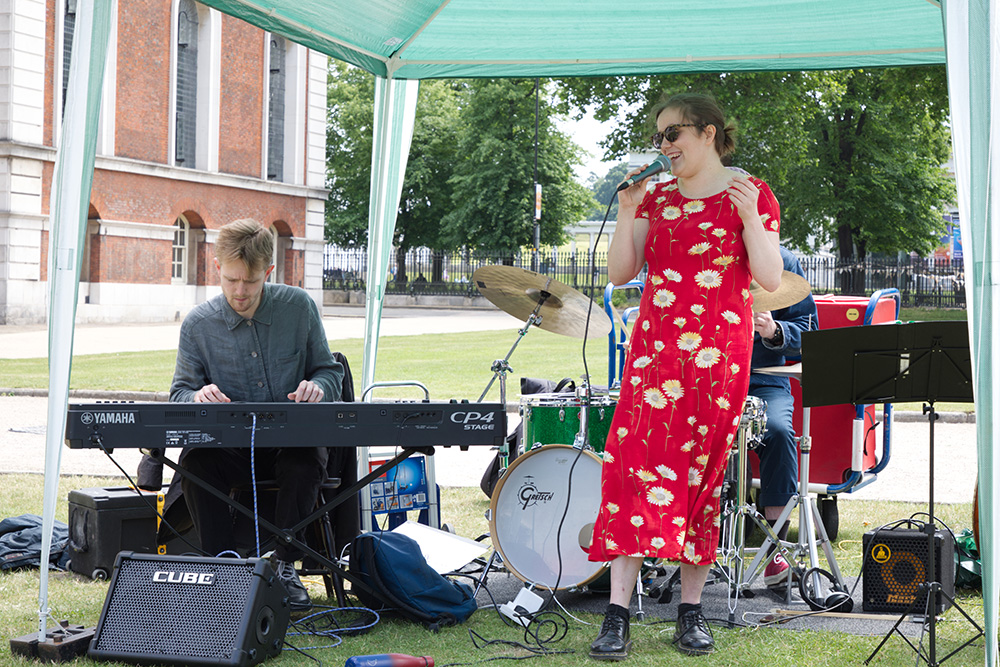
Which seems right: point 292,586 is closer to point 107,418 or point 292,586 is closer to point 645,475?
point 107,418

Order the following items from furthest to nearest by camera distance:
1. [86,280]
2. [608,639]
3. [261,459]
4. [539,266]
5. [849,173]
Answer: [539,266], [849,173], [86,280], [261,459], [608,639]

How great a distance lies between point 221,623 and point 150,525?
1.71 metres

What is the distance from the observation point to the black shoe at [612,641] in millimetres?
3801

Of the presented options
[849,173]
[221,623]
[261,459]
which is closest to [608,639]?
[221,623]

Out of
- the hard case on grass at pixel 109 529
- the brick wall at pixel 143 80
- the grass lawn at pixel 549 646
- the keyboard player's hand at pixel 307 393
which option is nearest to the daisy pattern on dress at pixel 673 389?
the grass lawn at pixel 549 646

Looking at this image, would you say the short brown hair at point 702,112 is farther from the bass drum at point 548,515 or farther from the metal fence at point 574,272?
the metal fence at point 574,272

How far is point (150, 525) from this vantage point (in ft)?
16.6

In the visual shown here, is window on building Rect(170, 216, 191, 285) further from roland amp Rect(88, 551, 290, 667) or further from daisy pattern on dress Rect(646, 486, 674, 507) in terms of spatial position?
daisy pattern on dress Rect(646, 486, 674, 507)

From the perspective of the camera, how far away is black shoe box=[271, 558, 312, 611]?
4.30m

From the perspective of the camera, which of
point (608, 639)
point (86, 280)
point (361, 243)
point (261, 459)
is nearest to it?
point (608, 639)

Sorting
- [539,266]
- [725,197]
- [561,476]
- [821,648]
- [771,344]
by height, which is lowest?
[821,648]

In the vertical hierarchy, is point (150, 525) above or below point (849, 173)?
below

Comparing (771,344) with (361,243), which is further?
(361,243)

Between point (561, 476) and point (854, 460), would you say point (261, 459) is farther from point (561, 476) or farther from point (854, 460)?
point (854, 460)
